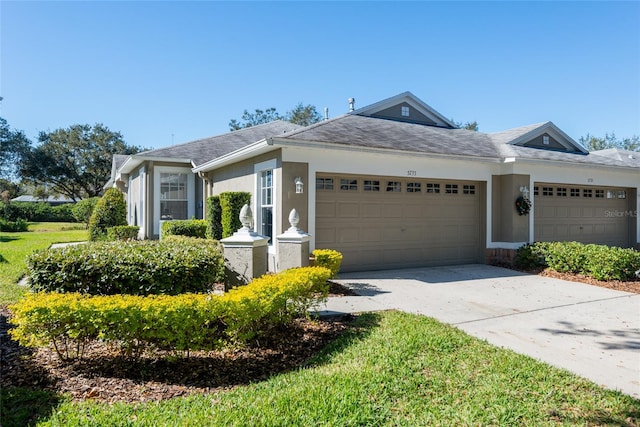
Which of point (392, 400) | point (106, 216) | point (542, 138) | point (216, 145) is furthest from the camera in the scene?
point (216, 145)

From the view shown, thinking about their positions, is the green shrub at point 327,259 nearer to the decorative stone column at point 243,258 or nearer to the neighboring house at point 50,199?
the decorative stone column at point 243,258

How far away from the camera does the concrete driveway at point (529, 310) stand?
421 centimetres

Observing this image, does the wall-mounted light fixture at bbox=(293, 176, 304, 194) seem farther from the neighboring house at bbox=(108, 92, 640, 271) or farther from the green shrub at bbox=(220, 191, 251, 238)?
the green shrub at bbox=(220, 191, 251, 238)

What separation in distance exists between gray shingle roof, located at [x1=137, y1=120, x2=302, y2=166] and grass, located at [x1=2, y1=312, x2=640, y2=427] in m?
11.1

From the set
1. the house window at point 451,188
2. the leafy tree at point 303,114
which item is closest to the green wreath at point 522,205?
the house window at point 451,188

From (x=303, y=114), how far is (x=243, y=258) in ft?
137

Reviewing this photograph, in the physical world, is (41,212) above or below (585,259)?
above

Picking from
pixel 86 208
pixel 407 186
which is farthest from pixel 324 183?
pixel 86 208

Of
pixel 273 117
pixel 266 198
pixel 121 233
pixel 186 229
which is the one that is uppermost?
pixel 273 117

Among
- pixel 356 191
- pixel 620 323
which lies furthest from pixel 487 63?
pixel 620 323

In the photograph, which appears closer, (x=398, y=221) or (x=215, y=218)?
(x=398, y=221)

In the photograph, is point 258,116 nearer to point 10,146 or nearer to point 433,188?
point 10,146

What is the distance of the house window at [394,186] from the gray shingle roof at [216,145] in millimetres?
5803

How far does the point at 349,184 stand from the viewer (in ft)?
31.1
